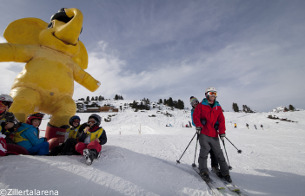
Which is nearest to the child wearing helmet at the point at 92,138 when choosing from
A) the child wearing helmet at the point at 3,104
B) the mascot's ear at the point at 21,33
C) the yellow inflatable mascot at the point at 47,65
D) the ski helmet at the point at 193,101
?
the yellow inflatable mascot at the point at 47,65

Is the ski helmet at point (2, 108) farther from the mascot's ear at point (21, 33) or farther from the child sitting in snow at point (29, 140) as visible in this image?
the mascot's ear at point (21, 33)

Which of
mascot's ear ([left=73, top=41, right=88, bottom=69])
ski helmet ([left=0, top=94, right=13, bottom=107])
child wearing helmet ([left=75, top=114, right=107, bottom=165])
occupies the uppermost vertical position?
mascot's ear ([left=73, top=41, right=88, bottom=69])

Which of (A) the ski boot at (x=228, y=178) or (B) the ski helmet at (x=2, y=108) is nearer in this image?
(B) the ski helmet at (x=2, y=108)

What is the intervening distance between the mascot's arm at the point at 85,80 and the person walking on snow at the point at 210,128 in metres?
2.88

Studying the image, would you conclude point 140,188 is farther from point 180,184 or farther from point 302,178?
point 302,178

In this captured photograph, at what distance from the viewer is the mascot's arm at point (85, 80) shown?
3680 mm

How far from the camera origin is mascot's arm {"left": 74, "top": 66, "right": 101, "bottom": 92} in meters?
3.68

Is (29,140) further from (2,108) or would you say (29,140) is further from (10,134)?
(2,108)

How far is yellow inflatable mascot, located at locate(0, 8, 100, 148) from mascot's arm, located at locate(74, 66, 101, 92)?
Result: 1.0 inches

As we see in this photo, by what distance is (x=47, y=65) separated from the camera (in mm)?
2988

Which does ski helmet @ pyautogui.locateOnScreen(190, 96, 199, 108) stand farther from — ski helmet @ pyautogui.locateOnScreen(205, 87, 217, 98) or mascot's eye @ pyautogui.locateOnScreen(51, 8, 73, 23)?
mascot's eye @ pyautogui.locateOnScreen(51, 8, 73, 23)

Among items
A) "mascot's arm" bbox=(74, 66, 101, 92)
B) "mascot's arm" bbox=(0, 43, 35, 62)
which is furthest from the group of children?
"mascot's arm" bbox=(74, 66, 101, 92)

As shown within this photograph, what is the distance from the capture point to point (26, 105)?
2.61m

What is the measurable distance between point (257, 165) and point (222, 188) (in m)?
1.71
